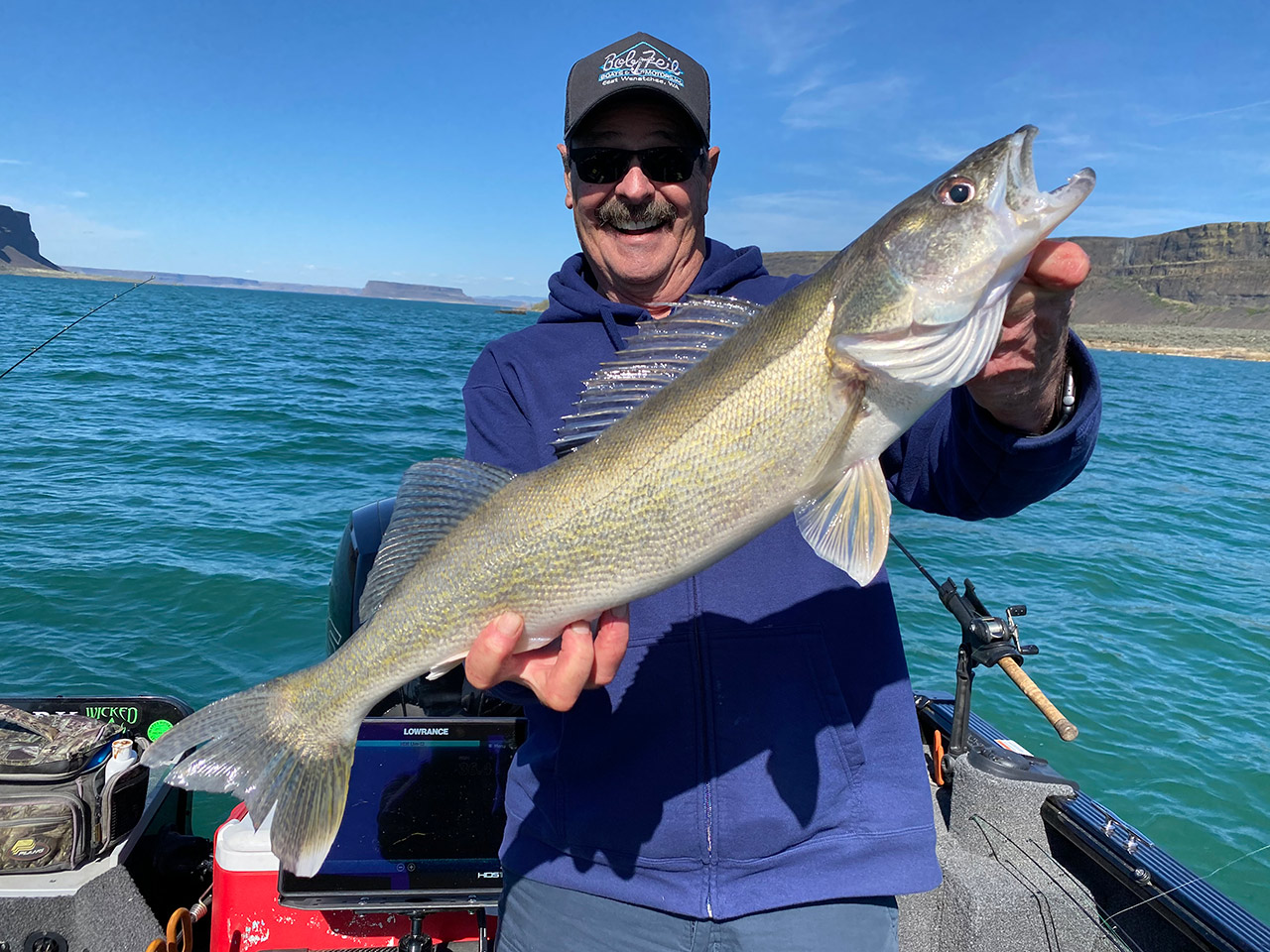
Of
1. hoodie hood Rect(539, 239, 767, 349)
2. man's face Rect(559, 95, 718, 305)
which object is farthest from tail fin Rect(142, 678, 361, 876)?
man's face Rect(559, 95, 718, 305)

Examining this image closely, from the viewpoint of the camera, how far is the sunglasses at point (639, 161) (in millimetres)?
3098

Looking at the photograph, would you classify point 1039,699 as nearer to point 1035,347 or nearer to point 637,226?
point 1035,347

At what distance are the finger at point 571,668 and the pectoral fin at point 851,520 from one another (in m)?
0.68

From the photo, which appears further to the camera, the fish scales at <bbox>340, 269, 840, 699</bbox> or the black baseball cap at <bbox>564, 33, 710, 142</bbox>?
the black baseball cap at <bbox>564, 33, 710, 142</bbox>

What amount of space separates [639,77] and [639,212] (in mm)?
481

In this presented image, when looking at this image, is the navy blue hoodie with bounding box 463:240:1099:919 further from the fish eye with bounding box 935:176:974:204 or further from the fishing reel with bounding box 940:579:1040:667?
the fishing reel with bounding box 940:579:1040:667

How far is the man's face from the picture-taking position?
3.09m

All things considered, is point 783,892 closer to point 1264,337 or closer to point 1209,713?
point 1209,713

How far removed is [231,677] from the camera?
8828 millimetres

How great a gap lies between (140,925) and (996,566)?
12724mm

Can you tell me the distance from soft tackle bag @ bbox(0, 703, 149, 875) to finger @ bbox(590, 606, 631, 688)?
2755 millimetres

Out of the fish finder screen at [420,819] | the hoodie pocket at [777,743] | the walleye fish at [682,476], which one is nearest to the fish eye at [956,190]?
the walleye fish at [682,476]

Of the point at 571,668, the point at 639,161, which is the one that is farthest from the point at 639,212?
the point at 571,668

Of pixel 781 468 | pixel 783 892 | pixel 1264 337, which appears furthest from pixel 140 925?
pixel 1264 337
